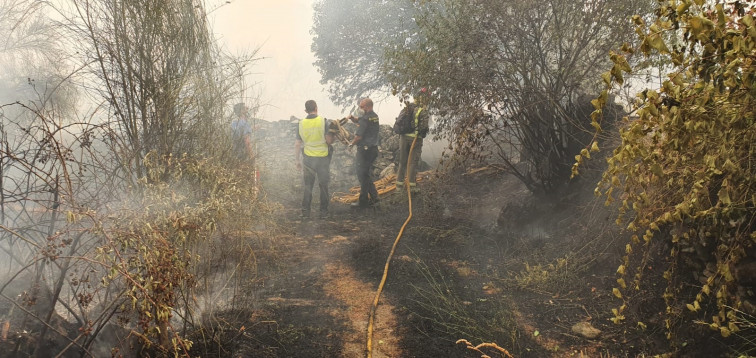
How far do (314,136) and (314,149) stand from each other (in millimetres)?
233

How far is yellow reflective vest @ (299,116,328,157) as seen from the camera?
7.79m

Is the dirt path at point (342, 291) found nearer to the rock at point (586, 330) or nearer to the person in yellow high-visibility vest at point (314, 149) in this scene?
the person in yellow high-visibility vest at point (314, 149)

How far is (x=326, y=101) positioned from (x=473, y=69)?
1545 inches

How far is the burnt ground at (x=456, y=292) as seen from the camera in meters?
3.50

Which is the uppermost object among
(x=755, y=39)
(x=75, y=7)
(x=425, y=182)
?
(x=75, y=7)

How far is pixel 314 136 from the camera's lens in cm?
785

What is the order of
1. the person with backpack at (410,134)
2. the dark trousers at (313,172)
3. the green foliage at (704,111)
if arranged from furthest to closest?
the person with backpack at (410,134) → the dark trousers at (313,172) → the green foliage at (704,111)

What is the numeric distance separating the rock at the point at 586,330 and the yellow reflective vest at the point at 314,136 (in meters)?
5.20

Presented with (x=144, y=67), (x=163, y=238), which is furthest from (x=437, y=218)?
(x=163, y=238)

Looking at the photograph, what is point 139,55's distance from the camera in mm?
3820

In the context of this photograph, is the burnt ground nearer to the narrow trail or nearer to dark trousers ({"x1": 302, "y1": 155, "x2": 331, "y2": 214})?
the narrow trail

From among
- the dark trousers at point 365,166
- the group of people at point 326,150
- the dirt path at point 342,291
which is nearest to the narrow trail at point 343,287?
the dirt path at point 342,291

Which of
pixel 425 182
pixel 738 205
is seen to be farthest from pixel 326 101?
pixel 738 205

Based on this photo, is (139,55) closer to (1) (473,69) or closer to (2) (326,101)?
(1) (473,69)
